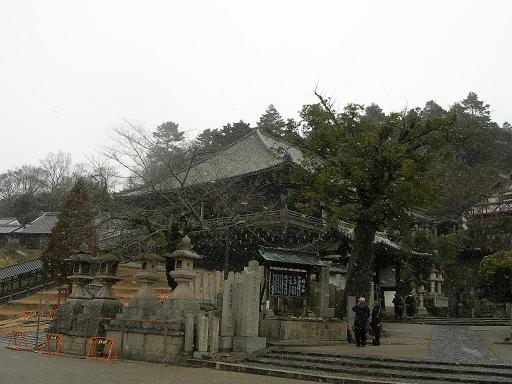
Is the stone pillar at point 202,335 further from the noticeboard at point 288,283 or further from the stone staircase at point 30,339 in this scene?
the stone staircase at point 30,339

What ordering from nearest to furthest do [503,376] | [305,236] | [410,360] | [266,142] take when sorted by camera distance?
[503,376], [410,360], [305,236], [266,142]

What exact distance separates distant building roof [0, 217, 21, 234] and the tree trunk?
43431 mm

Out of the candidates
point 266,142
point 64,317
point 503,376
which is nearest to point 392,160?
point 503,376

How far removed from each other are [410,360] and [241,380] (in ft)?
12.3

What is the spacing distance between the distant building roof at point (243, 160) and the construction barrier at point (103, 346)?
50.4 feet

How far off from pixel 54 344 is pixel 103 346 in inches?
78.8

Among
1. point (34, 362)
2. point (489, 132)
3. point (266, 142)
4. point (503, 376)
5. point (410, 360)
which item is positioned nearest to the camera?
point (503, 376)

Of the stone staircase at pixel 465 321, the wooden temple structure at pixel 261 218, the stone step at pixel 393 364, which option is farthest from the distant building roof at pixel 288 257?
the stone staircase at pixel 465 321

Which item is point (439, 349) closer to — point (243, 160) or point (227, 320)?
point (227, 320)

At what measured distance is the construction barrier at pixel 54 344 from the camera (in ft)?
47.7

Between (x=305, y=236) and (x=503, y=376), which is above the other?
(x=305, y=236)

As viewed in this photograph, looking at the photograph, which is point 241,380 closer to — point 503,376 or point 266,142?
point 503,376

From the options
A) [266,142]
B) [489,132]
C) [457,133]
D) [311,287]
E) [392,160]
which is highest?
[489,132]

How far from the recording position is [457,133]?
17.3 m
